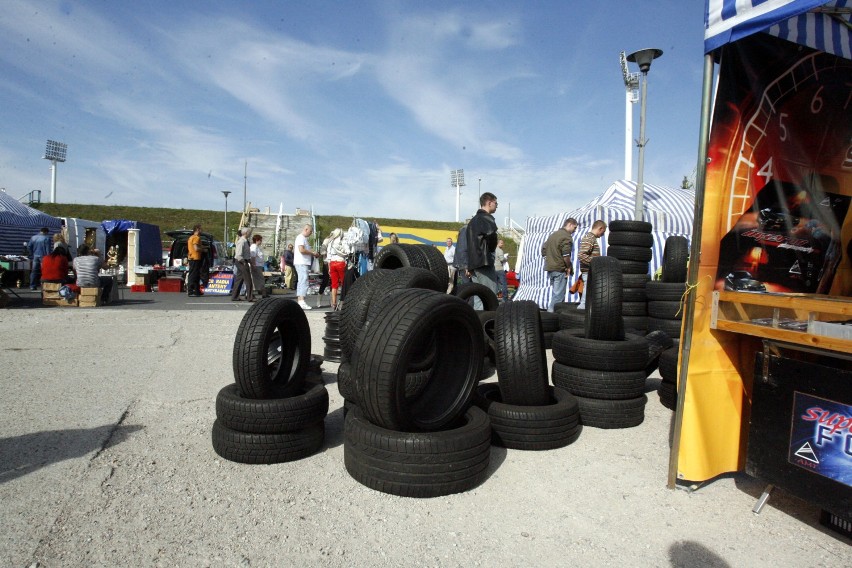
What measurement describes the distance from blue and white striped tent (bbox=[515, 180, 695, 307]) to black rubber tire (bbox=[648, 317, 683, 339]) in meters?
4.81

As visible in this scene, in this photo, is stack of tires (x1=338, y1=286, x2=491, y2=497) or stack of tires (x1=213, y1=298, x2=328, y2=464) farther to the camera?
stack of tires (x1=213, y1=298, x2=328, y2=464)

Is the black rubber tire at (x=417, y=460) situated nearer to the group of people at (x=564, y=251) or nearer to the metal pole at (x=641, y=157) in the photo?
the group of people at (x=564, y=251)

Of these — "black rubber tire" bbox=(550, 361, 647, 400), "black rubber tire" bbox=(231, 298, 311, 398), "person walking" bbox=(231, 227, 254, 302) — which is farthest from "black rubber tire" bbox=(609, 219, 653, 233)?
"person walking" bbox=(231, 227, 254, 302)

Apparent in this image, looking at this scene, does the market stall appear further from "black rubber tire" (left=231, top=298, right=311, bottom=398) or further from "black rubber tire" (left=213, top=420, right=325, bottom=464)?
"black rubber tire" (left=231, top=298, right=311, bottom=398)

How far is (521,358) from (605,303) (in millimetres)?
1140

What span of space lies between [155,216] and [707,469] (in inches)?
2396

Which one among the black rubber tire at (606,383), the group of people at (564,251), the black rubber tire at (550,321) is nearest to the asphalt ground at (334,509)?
the black rubber tire at (606,383)

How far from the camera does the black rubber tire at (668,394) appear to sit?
483 centimetres

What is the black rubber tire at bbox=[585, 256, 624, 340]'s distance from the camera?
436 centimetres

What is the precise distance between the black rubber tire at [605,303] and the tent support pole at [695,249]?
1.08 m

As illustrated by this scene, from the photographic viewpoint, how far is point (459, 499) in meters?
2.99

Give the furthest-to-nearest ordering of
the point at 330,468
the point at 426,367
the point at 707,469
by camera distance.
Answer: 1. the point at 426,367
2. the point at 330,468
3. the point at 707,469

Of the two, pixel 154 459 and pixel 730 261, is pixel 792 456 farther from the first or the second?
pixel 154 459

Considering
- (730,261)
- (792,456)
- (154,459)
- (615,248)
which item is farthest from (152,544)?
(615,248)
